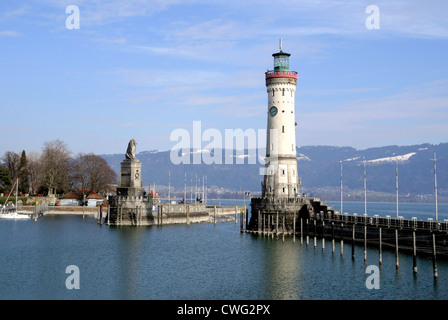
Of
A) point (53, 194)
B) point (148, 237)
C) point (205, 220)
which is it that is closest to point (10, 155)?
point (53, 194)

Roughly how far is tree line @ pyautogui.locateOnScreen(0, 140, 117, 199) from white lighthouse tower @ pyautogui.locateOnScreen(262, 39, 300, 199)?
7235 cm

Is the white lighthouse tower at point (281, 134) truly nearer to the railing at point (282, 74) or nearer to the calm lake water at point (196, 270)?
the railing at point (282, 74)

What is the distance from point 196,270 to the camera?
197ft

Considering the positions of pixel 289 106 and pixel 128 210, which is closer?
pixel 289 106

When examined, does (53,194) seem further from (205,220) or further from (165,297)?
(165,297)

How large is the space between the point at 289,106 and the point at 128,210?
38.4 metres

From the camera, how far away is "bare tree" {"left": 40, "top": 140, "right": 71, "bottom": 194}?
152000mm

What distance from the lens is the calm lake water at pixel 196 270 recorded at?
4872 centimetres

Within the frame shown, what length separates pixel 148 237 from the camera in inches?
3605

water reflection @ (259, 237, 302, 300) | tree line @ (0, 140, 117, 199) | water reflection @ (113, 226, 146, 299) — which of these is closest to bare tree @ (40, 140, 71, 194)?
tree line @ (0, 140, 117, 199)

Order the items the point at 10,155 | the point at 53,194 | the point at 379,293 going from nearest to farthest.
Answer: the point at 379,293 < the point at 53,194 < the point at 10,155

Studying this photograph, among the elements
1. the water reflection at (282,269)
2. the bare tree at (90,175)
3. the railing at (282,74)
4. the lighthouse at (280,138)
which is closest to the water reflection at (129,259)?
the water reflection at (282,269)
